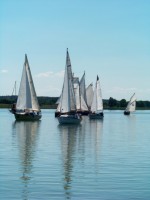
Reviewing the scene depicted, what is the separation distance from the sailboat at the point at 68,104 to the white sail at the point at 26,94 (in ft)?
36.2

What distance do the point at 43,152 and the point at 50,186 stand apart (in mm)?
11757

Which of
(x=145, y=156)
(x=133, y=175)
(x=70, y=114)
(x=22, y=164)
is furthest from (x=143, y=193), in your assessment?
(x=70, y=114)

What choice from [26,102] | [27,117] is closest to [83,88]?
[26,102]

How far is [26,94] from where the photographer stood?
254ft

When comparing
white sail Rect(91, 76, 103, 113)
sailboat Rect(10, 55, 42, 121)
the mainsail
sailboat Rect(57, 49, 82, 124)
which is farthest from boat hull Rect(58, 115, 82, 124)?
the mainsail

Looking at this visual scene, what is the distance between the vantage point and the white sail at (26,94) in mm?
77188

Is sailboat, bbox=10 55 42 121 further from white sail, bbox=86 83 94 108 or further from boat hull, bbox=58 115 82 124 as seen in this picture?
white sail, bbox=86 83 94 108

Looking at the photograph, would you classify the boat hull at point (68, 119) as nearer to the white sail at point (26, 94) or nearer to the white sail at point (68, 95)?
the white sail at point (68, 95)

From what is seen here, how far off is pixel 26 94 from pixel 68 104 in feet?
41.9

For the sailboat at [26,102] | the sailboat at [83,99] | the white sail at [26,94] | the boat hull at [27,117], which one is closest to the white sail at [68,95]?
the boat hull at [27,117]

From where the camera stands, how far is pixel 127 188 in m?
18.5

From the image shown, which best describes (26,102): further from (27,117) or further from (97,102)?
(97,102)

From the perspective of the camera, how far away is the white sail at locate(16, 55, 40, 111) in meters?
77.2

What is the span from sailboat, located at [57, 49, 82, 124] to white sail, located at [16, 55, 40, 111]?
11.0 m
